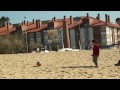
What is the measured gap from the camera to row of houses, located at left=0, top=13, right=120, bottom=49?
74.4m

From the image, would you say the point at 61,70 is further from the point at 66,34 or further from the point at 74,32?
the point at 74,32

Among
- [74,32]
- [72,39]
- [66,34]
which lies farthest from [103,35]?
[66,34]

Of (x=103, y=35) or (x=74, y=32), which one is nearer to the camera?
(x=103, y=35)

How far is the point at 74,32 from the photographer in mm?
79062

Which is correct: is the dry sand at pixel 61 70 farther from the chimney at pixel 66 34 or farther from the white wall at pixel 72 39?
the white wall at pixel 72 39

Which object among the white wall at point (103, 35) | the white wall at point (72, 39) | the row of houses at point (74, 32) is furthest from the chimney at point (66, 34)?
the white wall at point (103, 35)

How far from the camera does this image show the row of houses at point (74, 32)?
244 feet

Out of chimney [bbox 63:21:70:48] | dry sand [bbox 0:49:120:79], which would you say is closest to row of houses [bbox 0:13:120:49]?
chimney [bbox 63:21:70:48]

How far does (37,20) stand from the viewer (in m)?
87.1
